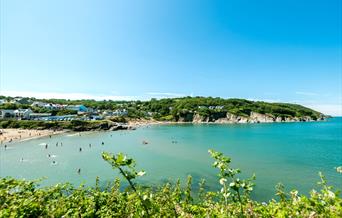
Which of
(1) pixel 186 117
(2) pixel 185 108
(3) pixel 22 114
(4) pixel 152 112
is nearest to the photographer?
(3) pixel 22 114

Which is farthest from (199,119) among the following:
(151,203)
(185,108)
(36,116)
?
(151,203)

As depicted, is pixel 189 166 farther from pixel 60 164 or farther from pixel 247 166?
pixel 60 164

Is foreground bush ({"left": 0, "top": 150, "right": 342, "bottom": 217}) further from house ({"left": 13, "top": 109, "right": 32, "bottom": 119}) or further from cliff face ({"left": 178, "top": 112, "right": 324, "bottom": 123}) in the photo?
cliff face ({"left": 178, "top": 112, "right": 324, "bottom": 123})

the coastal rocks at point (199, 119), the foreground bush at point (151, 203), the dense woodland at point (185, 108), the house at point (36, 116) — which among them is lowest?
the coastal rocks at point (199, 119)

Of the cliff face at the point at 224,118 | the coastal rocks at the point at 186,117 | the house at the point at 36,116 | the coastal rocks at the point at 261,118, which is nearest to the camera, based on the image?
the house at the point at 36,116

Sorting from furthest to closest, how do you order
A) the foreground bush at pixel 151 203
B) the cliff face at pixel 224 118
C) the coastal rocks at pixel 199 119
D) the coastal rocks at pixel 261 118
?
the coastal rocks at pixel 261 118
the cliff face at pixel 224 118
the coastal rocks at pixel 199 119
the foreground bush at pixel 151 203

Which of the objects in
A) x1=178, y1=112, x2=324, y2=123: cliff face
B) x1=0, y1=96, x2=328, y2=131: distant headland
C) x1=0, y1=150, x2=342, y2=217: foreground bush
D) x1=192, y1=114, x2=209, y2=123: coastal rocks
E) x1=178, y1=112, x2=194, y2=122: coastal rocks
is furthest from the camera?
x1=178, y1=112, x2=324, y2=123: cliff face

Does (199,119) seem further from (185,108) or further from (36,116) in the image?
(36,116)

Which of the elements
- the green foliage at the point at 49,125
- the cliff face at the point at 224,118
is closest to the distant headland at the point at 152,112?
the cliff face at the point at 224,118

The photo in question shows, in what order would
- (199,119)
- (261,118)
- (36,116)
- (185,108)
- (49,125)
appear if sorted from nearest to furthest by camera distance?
1. (49,125)
2. (36,116)
3. (199,119)
4. (185,108)
5. (261,118)

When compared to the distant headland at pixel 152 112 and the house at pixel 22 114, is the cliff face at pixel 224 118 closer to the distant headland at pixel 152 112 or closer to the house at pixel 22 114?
the distant headland at pixel 152 112

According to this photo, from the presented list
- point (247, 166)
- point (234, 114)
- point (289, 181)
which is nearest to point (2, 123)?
point (247, 166)

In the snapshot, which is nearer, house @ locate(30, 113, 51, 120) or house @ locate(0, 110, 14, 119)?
house @ locate(0, 110, 14, 119)

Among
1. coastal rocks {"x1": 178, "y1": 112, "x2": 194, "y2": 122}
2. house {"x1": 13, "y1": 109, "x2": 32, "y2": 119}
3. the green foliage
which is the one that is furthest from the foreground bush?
coastal rocks {"x1": 178, "y1": 112, "x2": 194, "y2": 122}
